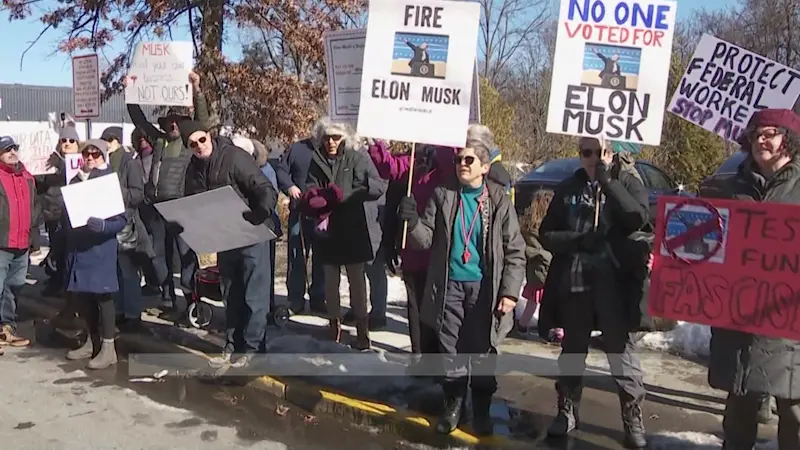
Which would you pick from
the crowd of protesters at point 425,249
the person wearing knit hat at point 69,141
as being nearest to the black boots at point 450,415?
the crowd of protesters at point 425,249

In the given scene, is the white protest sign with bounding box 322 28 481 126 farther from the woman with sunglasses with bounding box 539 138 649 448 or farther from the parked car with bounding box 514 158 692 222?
the parked car with bounding box 514 158 692 222

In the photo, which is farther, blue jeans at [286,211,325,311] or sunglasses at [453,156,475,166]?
blue jeans at [286,211,325,311]

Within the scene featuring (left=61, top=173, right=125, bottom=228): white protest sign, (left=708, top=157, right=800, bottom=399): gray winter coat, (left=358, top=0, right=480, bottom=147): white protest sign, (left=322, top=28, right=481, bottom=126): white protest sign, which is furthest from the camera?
(left=322, top=28, right=481, bottom=126): white protest sign

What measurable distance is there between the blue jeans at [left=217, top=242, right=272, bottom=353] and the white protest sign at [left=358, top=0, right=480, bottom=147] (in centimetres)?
159

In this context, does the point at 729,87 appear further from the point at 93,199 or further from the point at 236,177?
the point at 93,199

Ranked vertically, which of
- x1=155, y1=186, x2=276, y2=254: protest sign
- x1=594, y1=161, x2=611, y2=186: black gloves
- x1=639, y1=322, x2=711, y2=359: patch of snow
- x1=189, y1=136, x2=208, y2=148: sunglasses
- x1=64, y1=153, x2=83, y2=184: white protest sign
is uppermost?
x1=594, y1=161, x2=611, y2=186: black gloves

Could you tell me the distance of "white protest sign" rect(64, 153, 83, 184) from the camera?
682 centimetres

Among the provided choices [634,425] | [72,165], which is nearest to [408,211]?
[634,425]

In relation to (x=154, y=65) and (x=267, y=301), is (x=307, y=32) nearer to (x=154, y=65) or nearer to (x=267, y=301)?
(x=154, y=65)

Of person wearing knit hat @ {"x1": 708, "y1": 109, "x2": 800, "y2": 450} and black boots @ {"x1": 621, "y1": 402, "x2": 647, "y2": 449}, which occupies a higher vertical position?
person wearing knit hat @ {"x1": 708, "y1": 109, "x2": 800, "y2": 450}

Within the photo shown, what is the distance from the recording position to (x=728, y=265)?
3.90 m

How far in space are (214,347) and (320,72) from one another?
7.48 m

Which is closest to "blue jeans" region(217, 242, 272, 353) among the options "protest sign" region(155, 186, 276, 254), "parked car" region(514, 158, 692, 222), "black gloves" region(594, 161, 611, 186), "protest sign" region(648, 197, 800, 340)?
"protest sign" region(155, 186, 276, 254)

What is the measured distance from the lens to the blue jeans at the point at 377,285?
773cm
